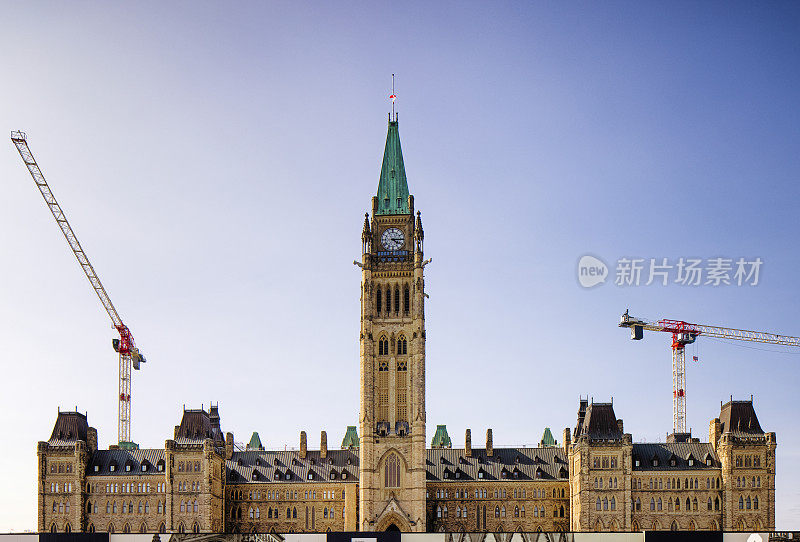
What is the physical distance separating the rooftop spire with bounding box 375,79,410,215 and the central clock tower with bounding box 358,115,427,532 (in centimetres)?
14

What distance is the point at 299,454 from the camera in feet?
493

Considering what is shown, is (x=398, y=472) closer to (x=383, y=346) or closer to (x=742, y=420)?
(x=383, y=346)

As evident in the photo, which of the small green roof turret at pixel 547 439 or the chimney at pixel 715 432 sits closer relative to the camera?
the chimney at pixel 715 432

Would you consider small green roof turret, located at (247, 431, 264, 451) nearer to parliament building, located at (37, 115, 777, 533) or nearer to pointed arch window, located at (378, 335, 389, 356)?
parliament building, located at (37, 115, 777, 533)

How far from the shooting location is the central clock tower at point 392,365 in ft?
446

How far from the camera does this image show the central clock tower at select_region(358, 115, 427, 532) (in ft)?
446

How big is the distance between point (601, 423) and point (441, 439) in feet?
199

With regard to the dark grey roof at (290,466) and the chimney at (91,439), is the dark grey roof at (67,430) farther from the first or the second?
the dark grey roof at (290,466)

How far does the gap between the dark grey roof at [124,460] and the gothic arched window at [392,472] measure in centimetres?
3064

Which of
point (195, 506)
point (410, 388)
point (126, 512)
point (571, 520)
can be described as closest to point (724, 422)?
point (571, 520)

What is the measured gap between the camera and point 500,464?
14762 centimetres

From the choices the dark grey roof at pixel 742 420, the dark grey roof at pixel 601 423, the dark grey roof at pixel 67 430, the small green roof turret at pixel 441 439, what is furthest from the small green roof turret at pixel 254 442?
the dark grey roof at pixel 742 420

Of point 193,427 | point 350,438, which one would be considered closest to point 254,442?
point 350,438

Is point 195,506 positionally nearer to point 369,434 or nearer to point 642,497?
point 369,434
